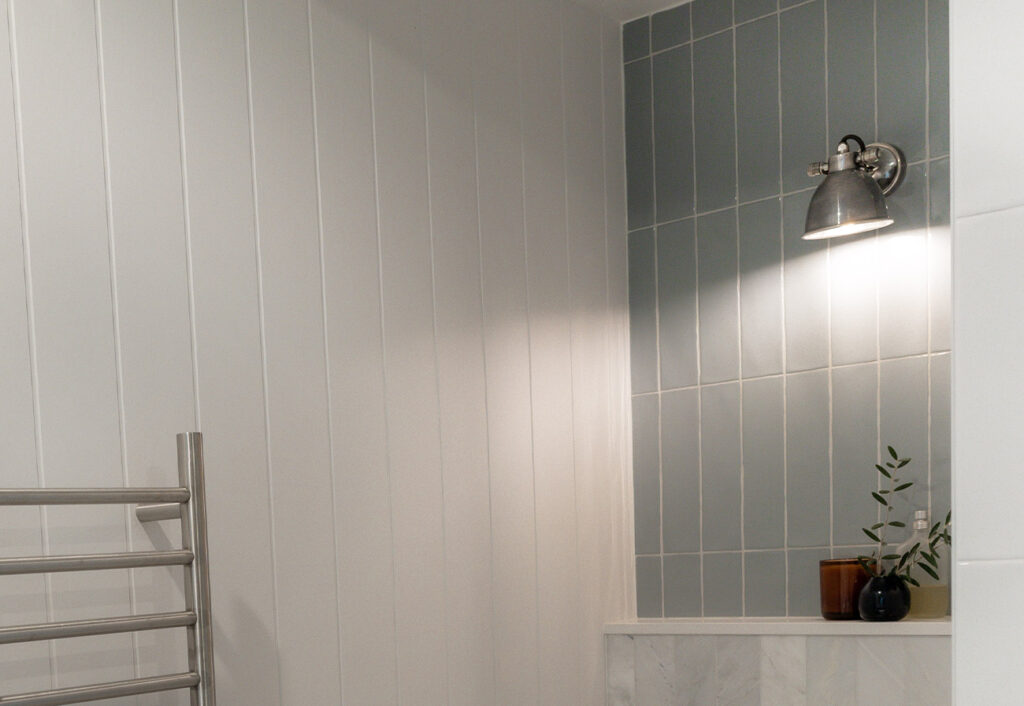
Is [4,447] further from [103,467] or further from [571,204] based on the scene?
[571,204]

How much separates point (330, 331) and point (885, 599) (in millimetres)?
1032

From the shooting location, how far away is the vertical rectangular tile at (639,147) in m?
2.39

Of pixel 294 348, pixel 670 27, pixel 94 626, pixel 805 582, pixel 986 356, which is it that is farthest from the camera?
pixel 670 27

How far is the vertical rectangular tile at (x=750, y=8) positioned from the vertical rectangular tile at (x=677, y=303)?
0.42 metres

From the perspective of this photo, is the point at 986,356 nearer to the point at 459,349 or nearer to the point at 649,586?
the point at 459,349

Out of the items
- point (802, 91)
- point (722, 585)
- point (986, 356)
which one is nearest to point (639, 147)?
point (802, 91)

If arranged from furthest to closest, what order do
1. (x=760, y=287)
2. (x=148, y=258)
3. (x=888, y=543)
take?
1. (x=760, y=287)
2. (x=888, y=543)
3. (x=148, y=258)

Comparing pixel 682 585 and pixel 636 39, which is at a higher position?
pixel 636 39

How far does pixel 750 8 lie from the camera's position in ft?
7.35

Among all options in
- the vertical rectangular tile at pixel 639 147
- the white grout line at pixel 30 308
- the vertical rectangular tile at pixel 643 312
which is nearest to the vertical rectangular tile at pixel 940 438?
the vertical rectangular tile at pixel 643 312

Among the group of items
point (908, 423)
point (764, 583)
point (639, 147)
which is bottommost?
point (764, 583)

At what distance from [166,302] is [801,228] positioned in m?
1.21

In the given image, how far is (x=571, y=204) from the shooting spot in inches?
90.2

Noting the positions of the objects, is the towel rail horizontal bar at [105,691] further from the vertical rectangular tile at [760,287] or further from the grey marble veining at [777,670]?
the vertical rectangular tile at [760,287]
